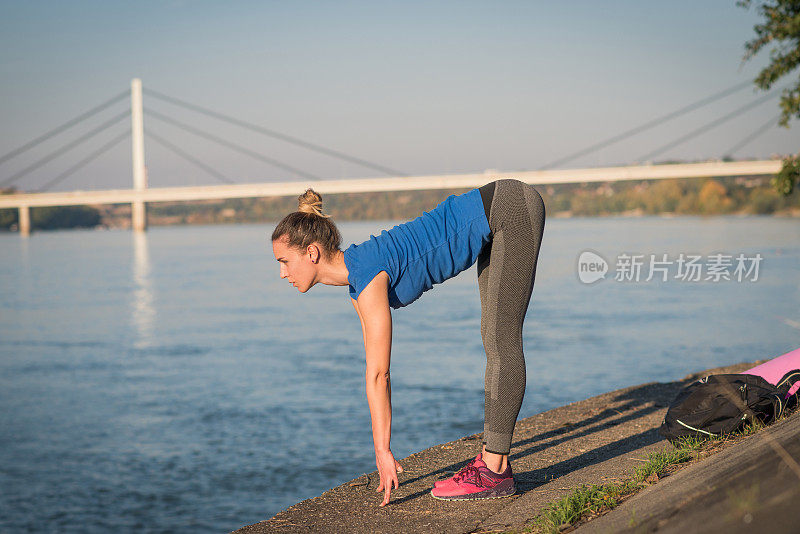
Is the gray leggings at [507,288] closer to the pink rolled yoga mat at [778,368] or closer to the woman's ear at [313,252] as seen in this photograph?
the woman's ear at [313,252]

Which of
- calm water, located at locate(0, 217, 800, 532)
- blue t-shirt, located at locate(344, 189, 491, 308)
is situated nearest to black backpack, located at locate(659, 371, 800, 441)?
blue t-shirt, located at locate(344, 189, 491, 308)

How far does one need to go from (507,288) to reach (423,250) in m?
0.30

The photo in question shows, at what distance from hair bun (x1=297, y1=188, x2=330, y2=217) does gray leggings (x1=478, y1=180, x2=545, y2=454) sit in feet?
1.65

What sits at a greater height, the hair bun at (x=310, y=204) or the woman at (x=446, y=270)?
the hair bun at (x=310, y=204)

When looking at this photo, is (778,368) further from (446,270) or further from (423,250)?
(423,250)

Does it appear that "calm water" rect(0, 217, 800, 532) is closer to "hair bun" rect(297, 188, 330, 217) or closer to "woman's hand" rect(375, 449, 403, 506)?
"woman's hand" rect(375, 449, 403, 506)

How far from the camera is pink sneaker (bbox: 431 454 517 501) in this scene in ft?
8.06

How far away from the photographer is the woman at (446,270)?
2.23 meters

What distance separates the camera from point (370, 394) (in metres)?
2.26

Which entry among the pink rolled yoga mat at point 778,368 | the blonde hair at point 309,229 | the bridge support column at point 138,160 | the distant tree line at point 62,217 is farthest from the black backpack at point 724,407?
the distant tree line at point 62,217

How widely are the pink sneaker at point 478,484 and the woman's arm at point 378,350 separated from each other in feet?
1.02

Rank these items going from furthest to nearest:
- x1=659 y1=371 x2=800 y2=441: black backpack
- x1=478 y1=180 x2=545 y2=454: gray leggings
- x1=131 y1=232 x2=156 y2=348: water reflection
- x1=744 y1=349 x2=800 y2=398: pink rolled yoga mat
Answer: x1=131 y1=232 x2=156 y2=348: water reflection, x1=744 y1=349 x2=800 y2=398: pink rolled yoga mat, x1=659 y1=371 x2=800 y2=441: black backpack, x1=478 y1=180 x2=545 y2=454: gray leggings

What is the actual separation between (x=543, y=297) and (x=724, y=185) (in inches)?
2254

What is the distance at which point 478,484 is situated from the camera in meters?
2.46
